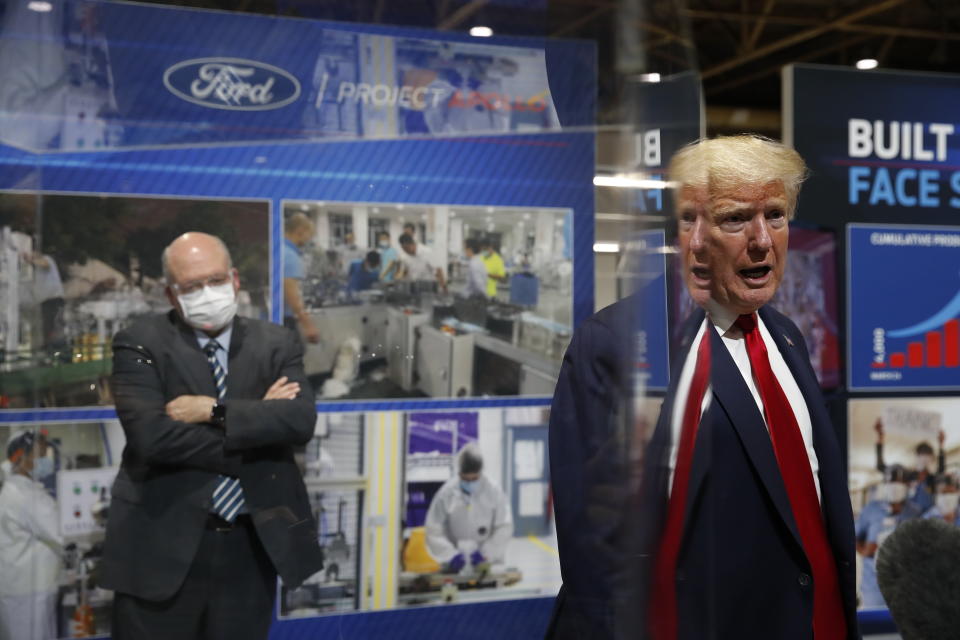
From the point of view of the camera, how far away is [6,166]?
1.48 metres

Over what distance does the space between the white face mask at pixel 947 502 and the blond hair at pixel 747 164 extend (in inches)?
93.5

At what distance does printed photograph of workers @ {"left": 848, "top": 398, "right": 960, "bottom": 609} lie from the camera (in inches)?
144

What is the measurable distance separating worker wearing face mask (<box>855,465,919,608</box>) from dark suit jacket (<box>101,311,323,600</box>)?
2.69 metres

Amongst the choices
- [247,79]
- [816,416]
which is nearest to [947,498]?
[816,416]

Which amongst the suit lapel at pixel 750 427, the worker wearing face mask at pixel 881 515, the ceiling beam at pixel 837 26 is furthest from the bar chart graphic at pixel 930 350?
the ceiling beam at pixel 837 26

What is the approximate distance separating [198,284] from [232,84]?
1.15 ft

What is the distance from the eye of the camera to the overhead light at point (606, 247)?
1.27 m

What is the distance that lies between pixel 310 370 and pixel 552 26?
773 millimetres

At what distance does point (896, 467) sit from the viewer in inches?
146

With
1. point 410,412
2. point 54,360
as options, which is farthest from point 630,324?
point 54,360

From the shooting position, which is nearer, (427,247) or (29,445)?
(29,445)

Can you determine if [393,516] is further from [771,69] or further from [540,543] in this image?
[771,69]

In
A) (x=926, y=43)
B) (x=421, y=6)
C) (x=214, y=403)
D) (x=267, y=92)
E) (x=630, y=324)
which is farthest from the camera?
(x=926, y=43)

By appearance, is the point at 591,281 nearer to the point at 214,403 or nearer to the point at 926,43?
the point at 214,403
